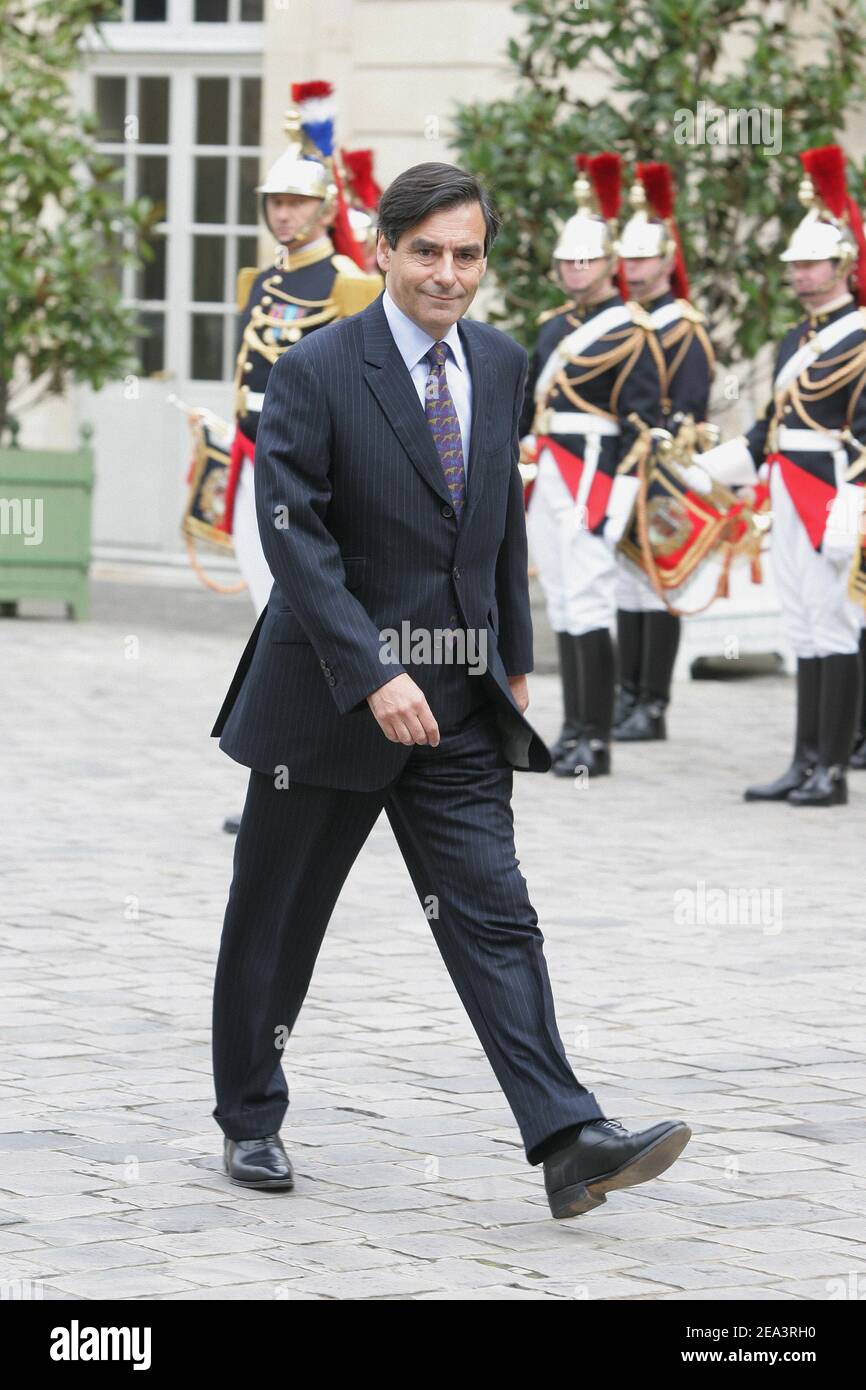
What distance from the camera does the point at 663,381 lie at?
10328 millimetres

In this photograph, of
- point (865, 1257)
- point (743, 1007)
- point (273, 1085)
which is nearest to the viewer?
point (865, 1257)

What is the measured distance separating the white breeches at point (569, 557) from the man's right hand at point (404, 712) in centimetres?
570

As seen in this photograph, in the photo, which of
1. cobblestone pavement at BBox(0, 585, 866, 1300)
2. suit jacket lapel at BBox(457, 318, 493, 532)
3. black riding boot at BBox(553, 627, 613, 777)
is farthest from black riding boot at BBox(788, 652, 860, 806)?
suit jacket lapel at BBox(457, 318, 493, 532)

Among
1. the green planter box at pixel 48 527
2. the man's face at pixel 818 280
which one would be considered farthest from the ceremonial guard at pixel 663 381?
the green planter box at pixel 48 527

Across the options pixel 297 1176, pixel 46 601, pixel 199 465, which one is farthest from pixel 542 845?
pixel 46 601

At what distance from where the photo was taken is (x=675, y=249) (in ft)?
34.6

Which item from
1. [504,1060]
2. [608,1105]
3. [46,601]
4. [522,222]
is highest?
[522,222]

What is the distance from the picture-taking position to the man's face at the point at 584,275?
9.91 meters

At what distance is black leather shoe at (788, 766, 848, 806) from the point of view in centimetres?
916

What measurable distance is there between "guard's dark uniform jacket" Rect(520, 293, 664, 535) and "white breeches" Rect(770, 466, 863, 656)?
808 mm

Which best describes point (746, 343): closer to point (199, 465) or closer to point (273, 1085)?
point (199, 465)

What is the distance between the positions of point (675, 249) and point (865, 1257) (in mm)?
6811

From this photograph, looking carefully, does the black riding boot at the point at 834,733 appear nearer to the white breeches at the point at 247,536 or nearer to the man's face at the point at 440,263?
the white breeches at the point at 247,536

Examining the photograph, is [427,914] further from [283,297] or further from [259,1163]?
[283,297]
